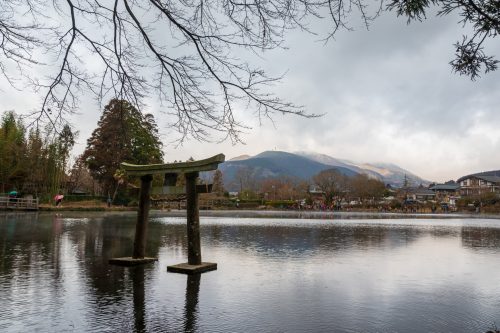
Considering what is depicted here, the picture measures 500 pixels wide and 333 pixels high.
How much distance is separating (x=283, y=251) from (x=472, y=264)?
5210 millimetres

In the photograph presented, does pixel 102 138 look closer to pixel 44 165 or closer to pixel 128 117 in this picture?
pixel 44 165

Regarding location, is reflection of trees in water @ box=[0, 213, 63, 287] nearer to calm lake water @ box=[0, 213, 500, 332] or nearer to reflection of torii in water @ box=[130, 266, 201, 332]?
calm lake water @ box=[0, 213, 500, 332]

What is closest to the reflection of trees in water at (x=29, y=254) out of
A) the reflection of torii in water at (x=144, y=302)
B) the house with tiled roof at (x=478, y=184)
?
the reflection of torii in water at (x=144, y=302)

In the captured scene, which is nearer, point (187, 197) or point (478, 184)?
point (187, 197)

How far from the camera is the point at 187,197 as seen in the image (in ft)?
31.7

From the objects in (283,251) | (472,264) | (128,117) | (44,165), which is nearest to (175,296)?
(128,117)

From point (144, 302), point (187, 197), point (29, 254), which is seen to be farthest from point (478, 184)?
point (144, 302)

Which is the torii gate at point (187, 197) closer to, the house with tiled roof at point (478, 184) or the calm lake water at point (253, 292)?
the calm lake water at point (253, 292)

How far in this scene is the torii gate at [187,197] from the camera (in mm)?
9266

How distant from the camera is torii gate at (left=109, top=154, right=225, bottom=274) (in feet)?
30.4

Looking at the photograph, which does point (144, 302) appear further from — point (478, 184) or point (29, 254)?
point (478, 184)

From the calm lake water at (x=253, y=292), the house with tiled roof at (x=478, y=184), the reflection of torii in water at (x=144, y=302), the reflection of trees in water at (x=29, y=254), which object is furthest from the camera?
the house with tiled roof at (x=478, y=184)

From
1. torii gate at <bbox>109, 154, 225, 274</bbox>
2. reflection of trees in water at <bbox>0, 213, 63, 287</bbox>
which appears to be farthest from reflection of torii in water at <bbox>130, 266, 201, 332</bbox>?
reflection of trees in water at <bbox>0, 213, 63, 287</bbox>

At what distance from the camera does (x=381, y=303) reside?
6938mm
